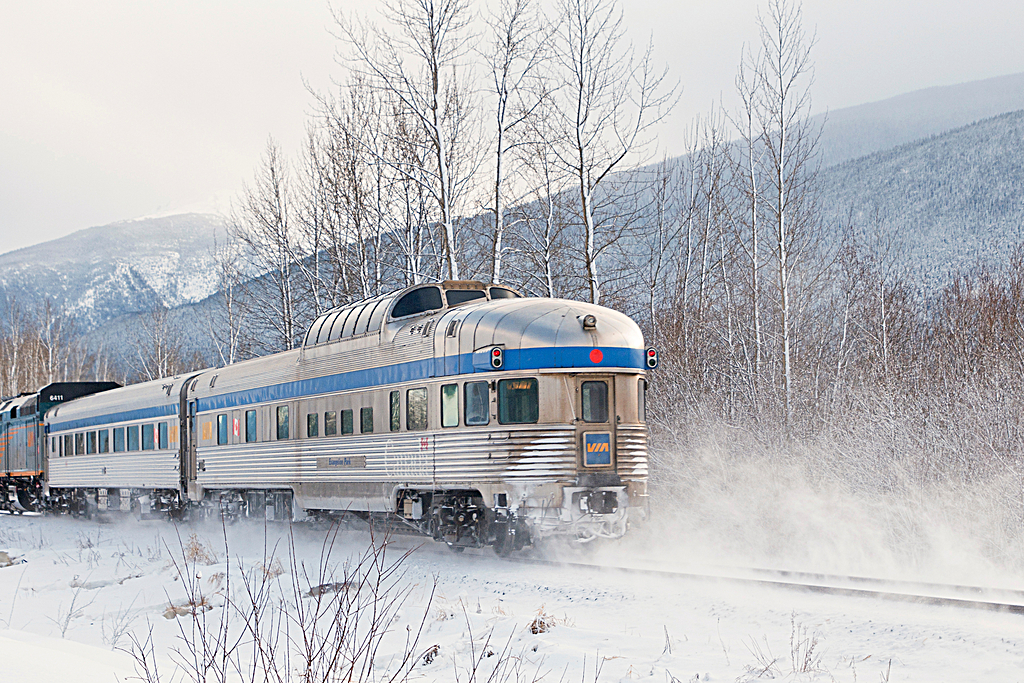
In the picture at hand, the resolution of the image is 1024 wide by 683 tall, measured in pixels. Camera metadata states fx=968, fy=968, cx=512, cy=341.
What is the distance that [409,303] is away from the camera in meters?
14.8

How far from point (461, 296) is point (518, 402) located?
9.66 ft

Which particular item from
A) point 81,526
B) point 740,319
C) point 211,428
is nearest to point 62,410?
point 81,526

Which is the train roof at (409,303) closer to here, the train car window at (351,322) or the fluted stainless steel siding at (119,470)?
the train car window at (351,322)

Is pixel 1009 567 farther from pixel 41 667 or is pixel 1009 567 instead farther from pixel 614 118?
pixel 614 118

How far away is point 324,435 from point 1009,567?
1021 centimetres

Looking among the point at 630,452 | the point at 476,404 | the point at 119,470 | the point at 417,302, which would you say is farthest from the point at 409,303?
the point at 119,470

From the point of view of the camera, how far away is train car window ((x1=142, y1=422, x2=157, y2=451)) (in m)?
23.0

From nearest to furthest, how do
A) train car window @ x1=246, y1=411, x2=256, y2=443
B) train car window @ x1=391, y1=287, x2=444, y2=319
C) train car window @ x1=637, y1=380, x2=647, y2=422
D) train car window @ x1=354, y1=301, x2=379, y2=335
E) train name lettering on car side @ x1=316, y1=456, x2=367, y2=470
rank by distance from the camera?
train car window @ x1=637, y1=380, x2=647, y2=422
train car window @ x1=391, y1=287, x2=444, y2=319
train name lettering on car side @ x1=316, y1=456, x2=367, y2=470
train car window @ x1=354, y1=301, x2=379, y2=335
train car window @ x1=246, y1=411, x2=256, y2=443

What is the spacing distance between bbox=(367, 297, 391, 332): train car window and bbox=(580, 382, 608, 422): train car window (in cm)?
363

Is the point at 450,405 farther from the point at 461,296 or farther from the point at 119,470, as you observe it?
the point at 119,470

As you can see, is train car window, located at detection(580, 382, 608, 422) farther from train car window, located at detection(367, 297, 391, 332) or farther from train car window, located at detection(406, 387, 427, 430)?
train car window, located at detection(367, 297, 391, 332)

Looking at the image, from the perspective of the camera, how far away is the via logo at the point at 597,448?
12.8m

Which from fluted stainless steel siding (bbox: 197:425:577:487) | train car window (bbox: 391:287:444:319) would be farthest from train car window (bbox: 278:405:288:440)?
train car window (bbox: 391:287:444:319)

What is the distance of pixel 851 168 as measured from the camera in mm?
163500
